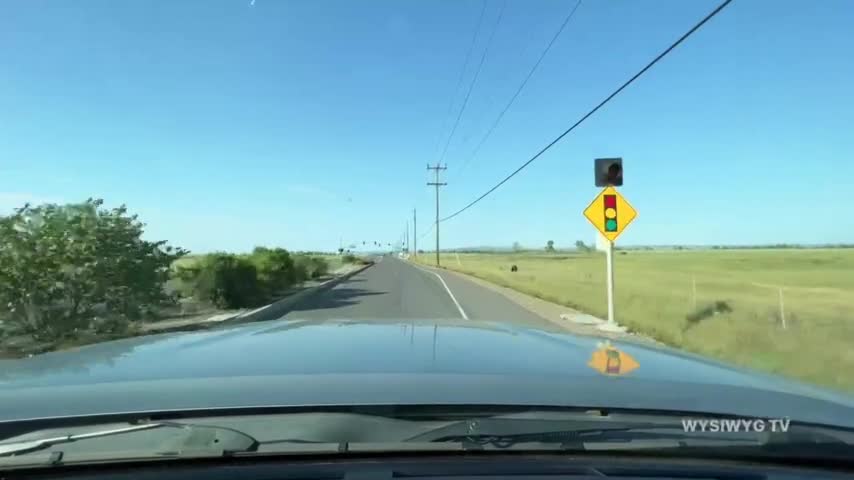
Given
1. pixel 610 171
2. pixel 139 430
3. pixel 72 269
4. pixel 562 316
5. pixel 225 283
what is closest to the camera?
pixel 139 430

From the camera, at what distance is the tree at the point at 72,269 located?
39.6ft

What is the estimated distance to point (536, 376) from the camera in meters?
2.84

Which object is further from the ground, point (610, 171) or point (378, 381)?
point (610, 171)

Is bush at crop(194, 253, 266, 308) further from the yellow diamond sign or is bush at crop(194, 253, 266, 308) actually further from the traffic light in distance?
the traffic light in distance

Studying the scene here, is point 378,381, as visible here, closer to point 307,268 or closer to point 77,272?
point 77,272

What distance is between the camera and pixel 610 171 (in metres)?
15.5

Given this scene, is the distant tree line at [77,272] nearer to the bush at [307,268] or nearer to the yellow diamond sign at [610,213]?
Answer: the yellow diamond sign at [610,213]

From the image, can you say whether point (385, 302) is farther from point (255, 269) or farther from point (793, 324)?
point (793, 324)

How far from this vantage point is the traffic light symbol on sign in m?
15.9

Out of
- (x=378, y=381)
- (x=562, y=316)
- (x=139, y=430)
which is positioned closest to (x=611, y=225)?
(x=562, y=316)

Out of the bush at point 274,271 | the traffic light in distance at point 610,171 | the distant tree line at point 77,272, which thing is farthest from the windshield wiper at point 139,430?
the bush at point 274,271

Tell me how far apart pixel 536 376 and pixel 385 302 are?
65.3 feet

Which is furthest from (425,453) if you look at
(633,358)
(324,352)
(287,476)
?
(633,358)

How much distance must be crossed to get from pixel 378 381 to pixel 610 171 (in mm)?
13917
